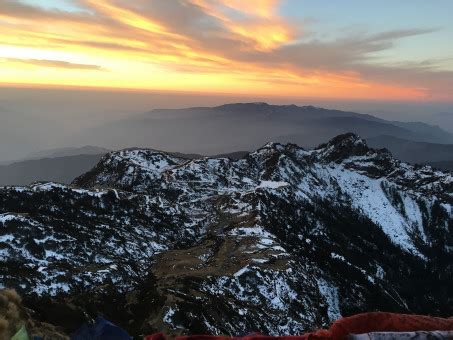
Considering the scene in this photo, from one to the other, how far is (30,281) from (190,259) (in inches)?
2559

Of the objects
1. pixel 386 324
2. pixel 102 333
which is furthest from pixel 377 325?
pixel 102 333

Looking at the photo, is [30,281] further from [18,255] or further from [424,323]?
[424,323]

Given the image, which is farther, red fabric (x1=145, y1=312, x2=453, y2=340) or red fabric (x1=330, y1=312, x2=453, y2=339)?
red fabric (x1=330, y1=312, x2=453, y2=339)

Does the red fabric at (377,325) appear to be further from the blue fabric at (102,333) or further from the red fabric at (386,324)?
the blue fabric at (102,333)

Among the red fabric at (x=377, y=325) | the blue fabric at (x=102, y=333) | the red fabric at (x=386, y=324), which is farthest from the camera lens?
the blue fabric at (x=102, y=333)

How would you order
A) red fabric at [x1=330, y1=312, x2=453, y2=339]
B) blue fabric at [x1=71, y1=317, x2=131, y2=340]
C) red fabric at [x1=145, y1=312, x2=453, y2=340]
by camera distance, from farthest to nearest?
1. blue fabric at [x1=71, y1=317, x2=131, y2=340]
2. red fabric at [x1=330, y1=312, x2=453, y2=339]
3. red fabric at [x1=145, y1=312, x2=453, y2=340]

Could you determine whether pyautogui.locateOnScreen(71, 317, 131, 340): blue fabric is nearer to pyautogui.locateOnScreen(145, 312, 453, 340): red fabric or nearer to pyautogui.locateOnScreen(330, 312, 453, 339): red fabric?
pyautogui.locateOnScreen(145, 312, 453, 340): red fabric

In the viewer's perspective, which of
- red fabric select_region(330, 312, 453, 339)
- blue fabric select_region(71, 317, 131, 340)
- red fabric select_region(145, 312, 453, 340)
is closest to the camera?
red fabric select_region(145, 312, 453, 340)

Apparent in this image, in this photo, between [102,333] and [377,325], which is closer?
[377,325]

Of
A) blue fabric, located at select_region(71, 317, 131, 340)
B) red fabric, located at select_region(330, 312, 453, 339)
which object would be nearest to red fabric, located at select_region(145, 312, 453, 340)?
red fabric, located at select_region(330, 312, 453, 339)

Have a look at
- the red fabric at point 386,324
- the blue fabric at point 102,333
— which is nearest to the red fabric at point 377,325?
the red fabric at point 386,324

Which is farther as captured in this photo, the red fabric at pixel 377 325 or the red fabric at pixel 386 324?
the red fabric at pixel 386 324

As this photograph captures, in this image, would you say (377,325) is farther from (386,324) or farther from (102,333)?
(102,333)

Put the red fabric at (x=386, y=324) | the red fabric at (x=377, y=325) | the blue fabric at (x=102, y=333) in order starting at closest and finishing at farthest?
the red fabric at (x=377, y=325)
the red fabric at (x=386, y=324)
the blue fabric at (x=102, y=333)
